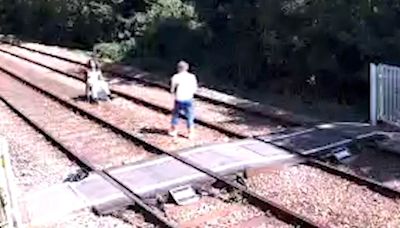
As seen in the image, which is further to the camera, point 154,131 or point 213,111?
point 213,111

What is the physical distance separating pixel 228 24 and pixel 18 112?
32.0ft

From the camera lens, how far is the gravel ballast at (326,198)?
27.7ft

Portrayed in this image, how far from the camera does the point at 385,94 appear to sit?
43.5ft

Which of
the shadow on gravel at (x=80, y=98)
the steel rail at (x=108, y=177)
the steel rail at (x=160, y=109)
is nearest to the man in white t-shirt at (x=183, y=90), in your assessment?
the steel rail at (x=160, y=109)

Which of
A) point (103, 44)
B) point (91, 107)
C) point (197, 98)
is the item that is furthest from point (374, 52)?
point (103, 44)

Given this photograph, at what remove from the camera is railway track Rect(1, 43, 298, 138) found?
541 inches

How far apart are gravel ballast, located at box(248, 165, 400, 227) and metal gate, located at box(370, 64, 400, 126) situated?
3184 millimetres

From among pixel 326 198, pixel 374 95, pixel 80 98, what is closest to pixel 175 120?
pixel 374 95

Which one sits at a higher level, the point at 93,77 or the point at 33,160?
the point at 93,77

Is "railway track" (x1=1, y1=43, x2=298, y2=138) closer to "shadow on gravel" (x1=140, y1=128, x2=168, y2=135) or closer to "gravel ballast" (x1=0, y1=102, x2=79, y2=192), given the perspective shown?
"shadow on gravel" (x1=140, y1=128, x2=168, y2=135)

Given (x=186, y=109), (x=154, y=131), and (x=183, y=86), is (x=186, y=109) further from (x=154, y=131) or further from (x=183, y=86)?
(x=154, y=131)

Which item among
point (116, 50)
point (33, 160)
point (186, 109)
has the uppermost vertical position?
point (186, 109)

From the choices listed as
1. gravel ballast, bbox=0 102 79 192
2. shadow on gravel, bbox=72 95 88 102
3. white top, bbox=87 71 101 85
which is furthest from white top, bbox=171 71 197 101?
shadow on gravel, bbox=72 95 88 102

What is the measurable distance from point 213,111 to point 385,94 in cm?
419
